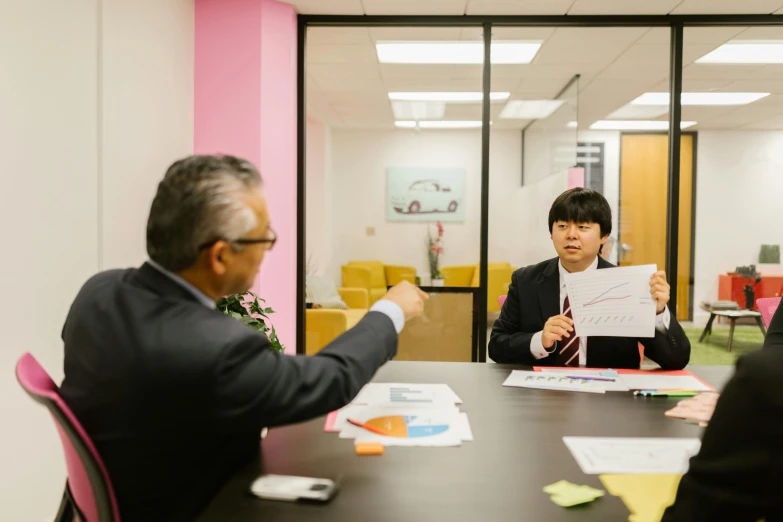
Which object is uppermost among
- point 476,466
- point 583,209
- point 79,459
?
point 583,209

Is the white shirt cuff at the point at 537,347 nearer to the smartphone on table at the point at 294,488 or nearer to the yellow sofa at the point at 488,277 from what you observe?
the smartphone on table at the point at 294,488

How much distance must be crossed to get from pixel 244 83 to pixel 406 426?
3.21 metres

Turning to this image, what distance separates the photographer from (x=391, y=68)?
194 inches

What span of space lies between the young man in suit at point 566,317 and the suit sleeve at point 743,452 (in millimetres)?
1353

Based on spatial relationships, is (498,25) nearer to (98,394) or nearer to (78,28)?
(78,28)

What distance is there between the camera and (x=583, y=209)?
2.30 m

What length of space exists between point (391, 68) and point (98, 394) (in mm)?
4357

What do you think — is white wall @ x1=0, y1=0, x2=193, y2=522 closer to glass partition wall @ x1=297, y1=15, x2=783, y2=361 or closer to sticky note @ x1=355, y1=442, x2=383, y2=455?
sticky note @ x1=355, y1=442, x2=383, y2=455

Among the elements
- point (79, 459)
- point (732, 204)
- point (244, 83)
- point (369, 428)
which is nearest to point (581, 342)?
point (369, 428)

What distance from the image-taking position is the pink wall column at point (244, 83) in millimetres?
3988

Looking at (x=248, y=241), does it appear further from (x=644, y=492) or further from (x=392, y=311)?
(x=644, y=492)

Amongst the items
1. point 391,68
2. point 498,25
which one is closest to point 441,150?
point 391,68

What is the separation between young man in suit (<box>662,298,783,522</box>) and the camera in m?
0.70

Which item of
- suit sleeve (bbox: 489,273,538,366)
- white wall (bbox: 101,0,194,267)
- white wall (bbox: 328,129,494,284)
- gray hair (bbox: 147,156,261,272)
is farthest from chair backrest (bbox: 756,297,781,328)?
white wall (bbox: 328,129,494,284)
